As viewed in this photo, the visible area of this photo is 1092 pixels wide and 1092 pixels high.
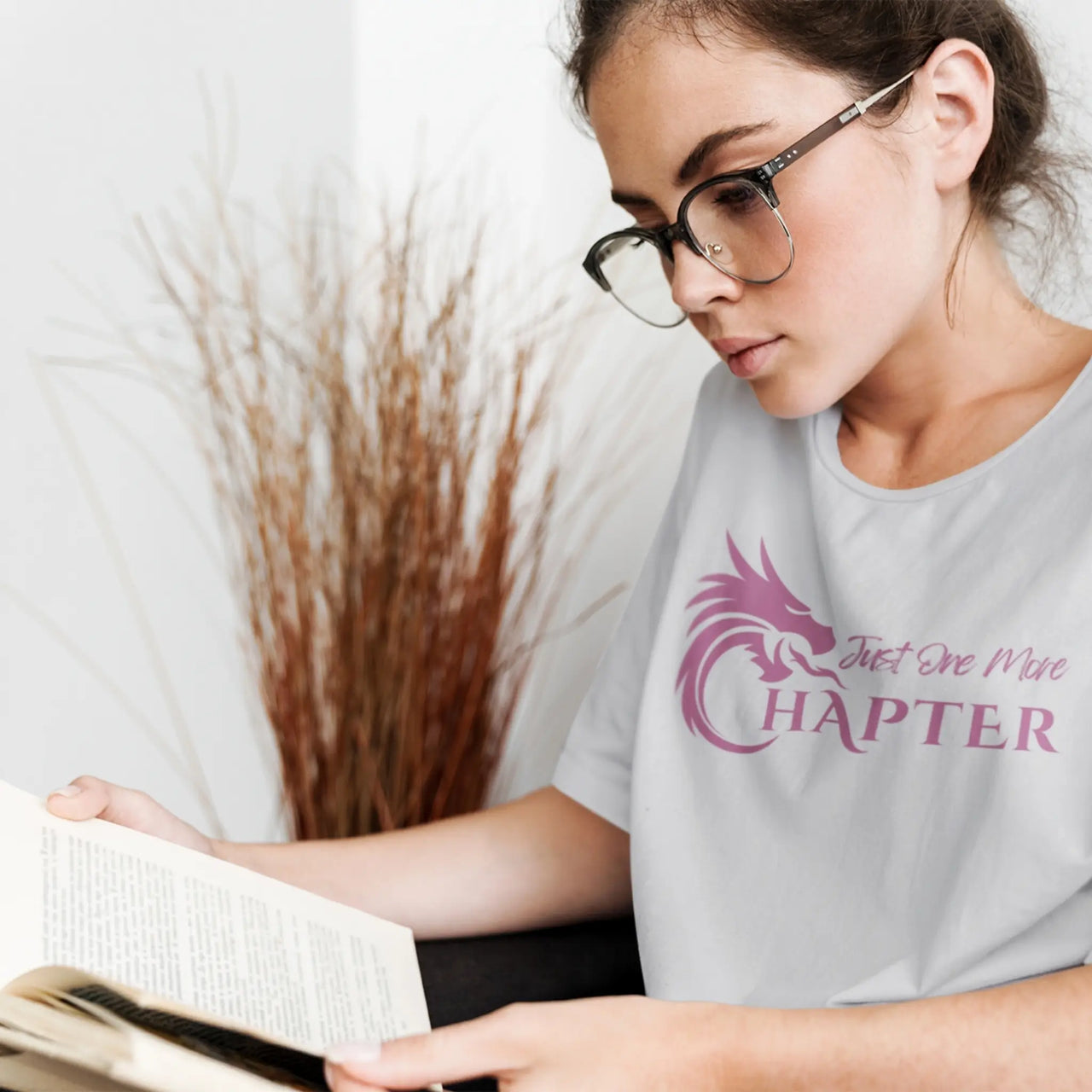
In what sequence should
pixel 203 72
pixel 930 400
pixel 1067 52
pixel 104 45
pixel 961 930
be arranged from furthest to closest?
pixel 203 72, pixel 104 45, pixel 1067 52, pixel 930 400, pixel 961 930

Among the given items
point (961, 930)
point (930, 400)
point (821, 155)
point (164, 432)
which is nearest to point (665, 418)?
point (164, 432)

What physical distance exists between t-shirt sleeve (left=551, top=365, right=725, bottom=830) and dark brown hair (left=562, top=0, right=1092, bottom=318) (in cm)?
32

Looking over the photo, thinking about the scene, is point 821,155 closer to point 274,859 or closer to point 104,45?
point 274,859

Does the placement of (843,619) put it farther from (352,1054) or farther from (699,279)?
(352,1054)

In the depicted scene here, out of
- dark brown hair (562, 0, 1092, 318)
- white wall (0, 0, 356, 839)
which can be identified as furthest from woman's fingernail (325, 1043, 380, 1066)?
white wall (0, 0, 356, 839)

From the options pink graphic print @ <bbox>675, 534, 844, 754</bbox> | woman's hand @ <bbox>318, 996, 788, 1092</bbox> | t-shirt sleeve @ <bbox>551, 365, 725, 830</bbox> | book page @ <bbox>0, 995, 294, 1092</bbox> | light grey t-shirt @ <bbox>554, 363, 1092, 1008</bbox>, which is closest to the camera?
book page @ <bbox>0, 995, 294, 1092</bbox>

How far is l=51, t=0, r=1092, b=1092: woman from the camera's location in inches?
35.7

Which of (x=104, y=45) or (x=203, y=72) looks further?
(x=203, y=72)

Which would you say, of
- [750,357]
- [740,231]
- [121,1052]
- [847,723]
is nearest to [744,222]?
[740,231]

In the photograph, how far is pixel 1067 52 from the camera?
1396 millimetres

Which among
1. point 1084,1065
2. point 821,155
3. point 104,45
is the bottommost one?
point 1084,1065

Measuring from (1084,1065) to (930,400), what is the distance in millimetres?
551

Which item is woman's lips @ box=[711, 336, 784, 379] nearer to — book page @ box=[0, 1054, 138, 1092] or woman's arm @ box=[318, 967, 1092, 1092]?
woman's arm @ box=[318, 967, 1092, 1092]

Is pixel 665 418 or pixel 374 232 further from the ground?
pixel 374 232
